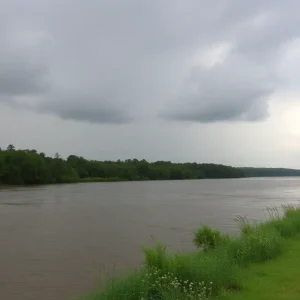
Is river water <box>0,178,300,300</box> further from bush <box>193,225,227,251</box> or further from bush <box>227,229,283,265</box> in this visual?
bush <box>227,229,283,265</box>

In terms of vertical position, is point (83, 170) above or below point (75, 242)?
above

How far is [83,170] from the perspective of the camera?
11794cm

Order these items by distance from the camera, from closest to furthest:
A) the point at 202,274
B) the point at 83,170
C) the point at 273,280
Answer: the point at 202,274 → the point at 273,280 → the point at 83,170

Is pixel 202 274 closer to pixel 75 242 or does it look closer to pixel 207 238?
pixel 207 238

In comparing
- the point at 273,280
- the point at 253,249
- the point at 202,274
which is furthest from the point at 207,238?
the point at 202,274

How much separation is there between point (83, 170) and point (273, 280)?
111909 mm

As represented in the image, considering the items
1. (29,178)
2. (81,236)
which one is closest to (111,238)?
(81,236)

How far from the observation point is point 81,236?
1914 cm

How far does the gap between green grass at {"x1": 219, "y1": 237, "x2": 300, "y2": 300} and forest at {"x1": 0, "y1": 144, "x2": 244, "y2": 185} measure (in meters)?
79.6

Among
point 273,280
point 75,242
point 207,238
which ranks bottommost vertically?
point 75,242

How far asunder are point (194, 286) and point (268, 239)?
432 cm

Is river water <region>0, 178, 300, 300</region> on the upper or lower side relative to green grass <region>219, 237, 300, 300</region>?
lower

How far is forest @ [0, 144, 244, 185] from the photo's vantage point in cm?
8612

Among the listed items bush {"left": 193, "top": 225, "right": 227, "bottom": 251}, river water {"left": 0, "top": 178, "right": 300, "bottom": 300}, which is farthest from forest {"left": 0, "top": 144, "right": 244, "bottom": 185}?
bush {"left": 193, "top": 225, "right": 227, "bottom": 251}
